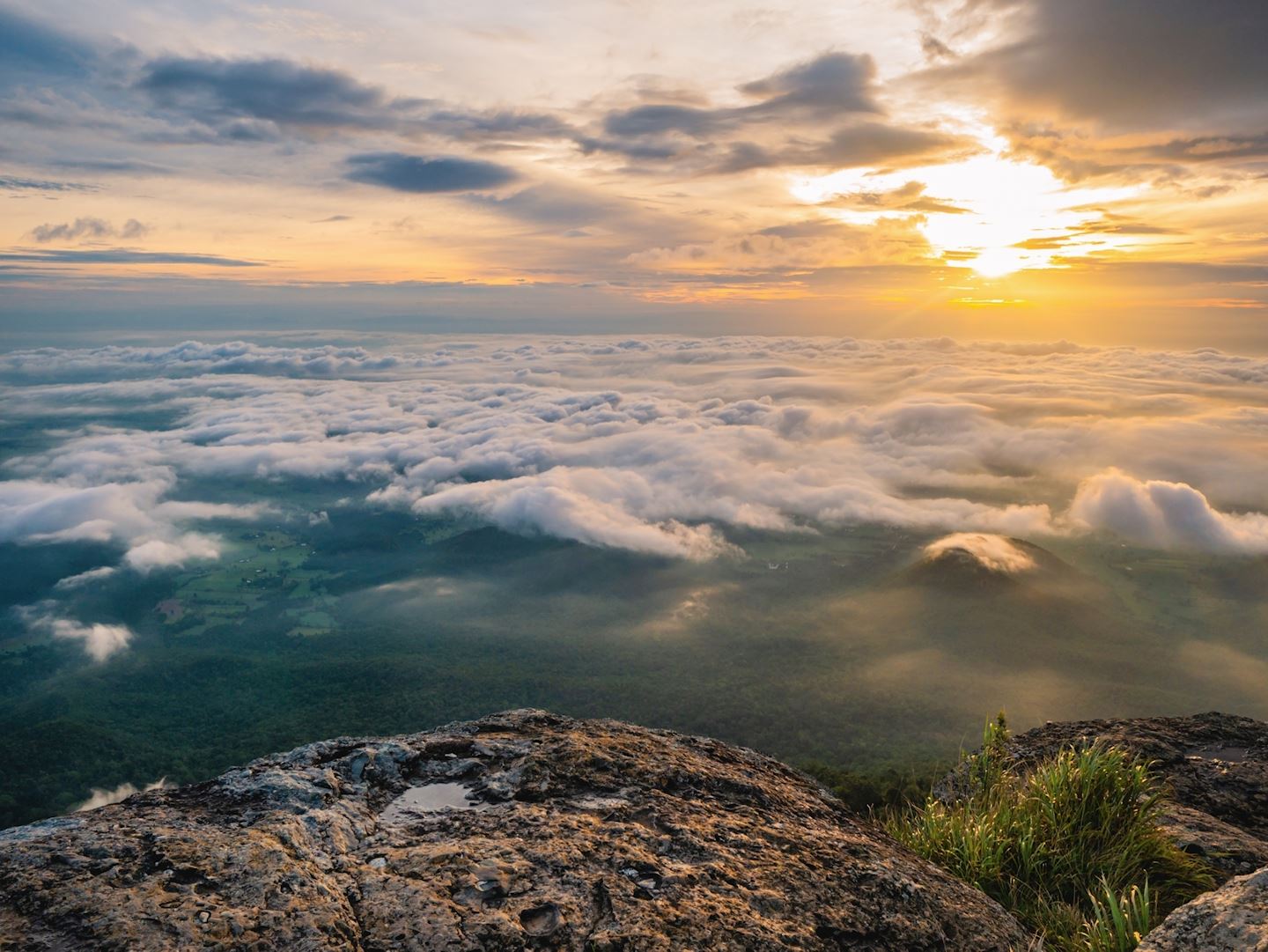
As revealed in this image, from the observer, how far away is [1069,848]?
621 centimetres

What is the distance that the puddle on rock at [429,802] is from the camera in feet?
16.6

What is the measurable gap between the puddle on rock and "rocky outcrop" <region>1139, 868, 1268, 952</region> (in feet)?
14.4

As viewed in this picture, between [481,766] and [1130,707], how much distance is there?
179 metres

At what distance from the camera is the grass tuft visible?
5.75 metres

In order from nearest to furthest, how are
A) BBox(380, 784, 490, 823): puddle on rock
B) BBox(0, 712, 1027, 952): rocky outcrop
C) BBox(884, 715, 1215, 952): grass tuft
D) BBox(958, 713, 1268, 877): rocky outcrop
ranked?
1. BBox(0, 712, 1027, 952): rocky outcrop
2. BBox(380, 784, 490, 823): puddle on rock
3. BBox(884, 715, 1215, 952): grass tuft
4. BBox(958, 713, 1268, 877): rocky outcrop

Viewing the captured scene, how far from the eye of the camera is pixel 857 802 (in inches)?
1490

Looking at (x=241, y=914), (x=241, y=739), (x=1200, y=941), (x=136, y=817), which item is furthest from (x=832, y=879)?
(x=241, y=739)

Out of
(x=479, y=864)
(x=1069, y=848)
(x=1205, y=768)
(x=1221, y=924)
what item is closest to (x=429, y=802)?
(x=479, y=864)

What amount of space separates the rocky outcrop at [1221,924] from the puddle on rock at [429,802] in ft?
14.4

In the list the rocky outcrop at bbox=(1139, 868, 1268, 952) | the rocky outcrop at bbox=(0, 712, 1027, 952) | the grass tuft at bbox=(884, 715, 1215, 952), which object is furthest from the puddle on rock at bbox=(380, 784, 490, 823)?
the rocky outcrop at bbox=(1139, 868, 1268, 952)

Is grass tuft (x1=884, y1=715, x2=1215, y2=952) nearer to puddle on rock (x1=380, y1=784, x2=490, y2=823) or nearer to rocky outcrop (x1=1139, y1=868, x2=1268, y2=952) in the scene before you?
rocky outcrop (x1=1139, y1=868, x2=1268, y2=952)

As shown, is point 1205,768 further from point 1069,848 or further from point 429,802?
point 429,802

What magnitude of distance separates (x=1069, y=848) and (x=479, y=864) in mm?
5282

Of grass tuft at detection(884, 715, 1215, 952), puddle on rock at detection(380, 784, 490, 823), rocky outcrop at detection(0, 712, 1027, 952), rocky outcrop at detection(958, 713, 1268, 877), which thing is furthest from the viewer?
rocky outcrop at detection(958, 713, 1268, 877)
